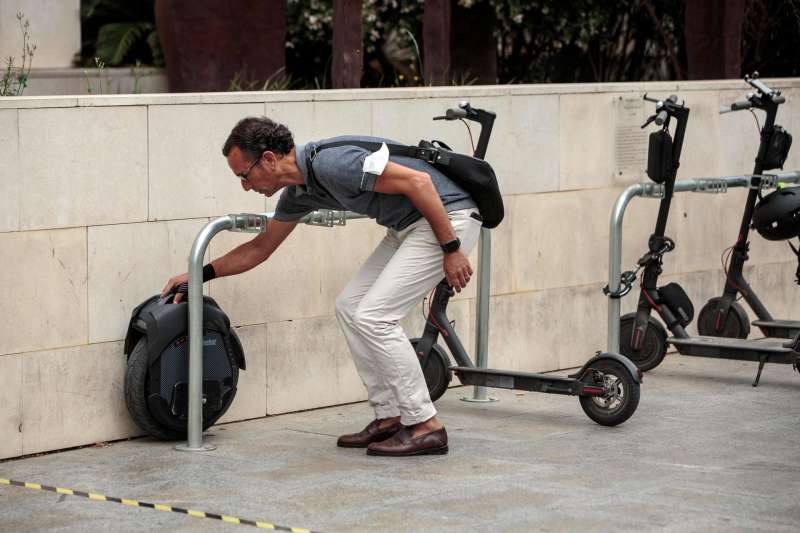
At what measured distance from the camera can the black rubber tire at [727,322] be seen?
9.34m

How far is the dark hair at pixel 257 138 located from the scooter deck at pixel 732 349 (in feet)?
10.4

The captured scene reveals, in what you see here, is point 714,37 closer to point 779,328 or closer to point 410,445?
point 779,328

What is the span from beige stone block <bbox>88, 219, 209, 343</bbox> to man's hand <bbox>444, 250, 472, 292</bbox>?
1.47 metres

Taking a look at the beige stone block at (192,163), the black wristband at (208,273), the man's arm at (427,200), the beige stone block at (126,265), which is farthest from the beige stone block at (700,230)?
the black wristband at (208,273)

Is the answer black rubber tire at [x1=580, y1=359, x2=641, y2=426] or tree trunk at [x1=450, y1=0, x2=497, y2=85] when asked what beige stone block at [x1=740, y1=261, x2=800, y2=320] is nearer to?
black rubber tire at [x1=580, y1=359, x2=641, y2=426]

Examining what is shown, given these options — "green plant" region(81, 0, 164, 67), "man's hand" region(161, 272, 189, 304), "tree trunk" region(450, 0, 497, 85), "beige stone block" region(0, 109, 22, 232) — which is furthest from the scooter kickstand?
"green plant" region(81, 0, 164, 67)

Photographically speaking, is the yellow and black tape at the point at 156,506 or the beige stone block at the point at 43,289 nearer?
the yellow and black tape at the point at 156,506

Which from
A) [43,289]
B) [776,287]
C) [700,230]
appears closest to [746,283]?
[700,230]

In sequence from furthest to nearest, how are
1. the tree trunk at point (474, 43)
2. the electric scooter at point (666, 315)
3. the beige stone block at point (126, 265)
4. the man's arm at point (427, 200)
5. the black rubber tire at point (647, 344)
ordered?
the tree trunk at point (474, 43), the black rubber tire at point (647, 344), the electric scooter at point (666, 315), the beige stone block at point (126, 265), the man's arm at point (427, 200)

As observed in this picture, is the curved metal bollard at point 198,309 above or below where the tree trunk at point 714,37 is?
below

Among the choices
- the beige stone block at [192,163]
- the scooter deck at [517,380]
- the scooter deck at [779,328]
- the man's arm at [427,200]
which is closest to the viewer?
the man's arm at [427,200]

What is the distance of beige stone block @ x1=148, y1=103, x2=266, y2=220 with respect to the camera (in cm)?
715

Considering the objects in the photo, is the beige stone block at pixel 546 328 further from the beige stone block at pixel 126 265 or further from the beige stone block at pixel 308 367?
the beige stone block at pixel 126 265

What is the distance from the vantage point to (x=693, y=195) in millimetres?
9883
